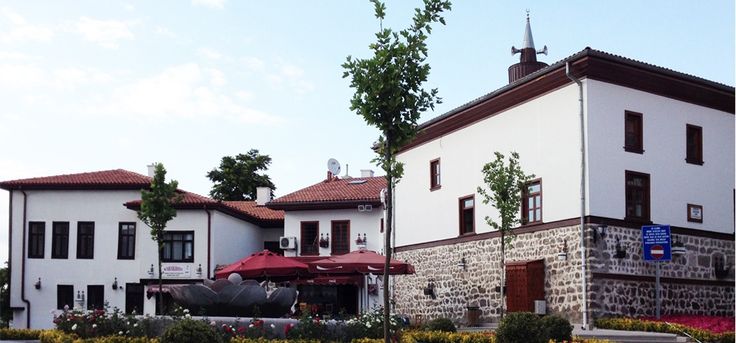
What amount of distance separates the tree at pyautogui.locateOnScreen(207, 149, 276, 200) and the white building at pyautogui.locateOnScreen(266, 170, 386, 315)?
21000 millimetres

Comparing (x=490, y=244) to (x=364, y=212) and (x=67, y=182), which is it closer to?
(x=364, y=212)

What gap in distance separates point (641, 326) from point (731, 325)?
6.39 feet

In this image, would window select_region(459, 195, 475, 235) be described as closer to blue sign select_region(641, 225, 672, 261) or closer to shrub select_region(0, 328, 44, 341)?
blue sign select_region(641, 225, 672, 261)

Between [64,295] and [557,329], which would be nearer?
[557,329]

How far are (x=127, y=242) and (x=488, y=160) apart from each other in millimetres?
16975

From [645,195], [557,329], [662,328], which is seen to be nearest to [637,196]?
[645,195]

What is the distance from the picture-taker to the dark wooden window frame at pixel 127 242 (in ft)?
123

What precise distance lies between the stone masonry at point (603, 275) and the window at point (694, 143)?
226 centimetres

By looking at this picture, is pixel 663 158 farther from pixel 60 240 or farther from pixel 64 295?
pixel 60 240

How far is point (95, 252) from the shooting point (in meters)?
37.4

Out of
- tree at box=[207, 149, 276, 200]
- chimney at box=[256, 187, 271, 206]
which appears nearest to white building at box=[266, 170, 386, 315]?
chimney at box=[256, 187, 271, 206]

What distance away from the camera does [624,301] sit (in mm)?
23531

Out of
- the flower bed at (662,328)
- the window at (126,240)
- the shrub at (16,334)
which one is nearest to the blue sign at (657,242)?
the flower bed at (662,328)

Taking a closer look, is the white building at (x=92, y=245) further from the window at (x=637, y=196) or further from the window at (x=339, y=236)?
the window at (x=637, y=196)
